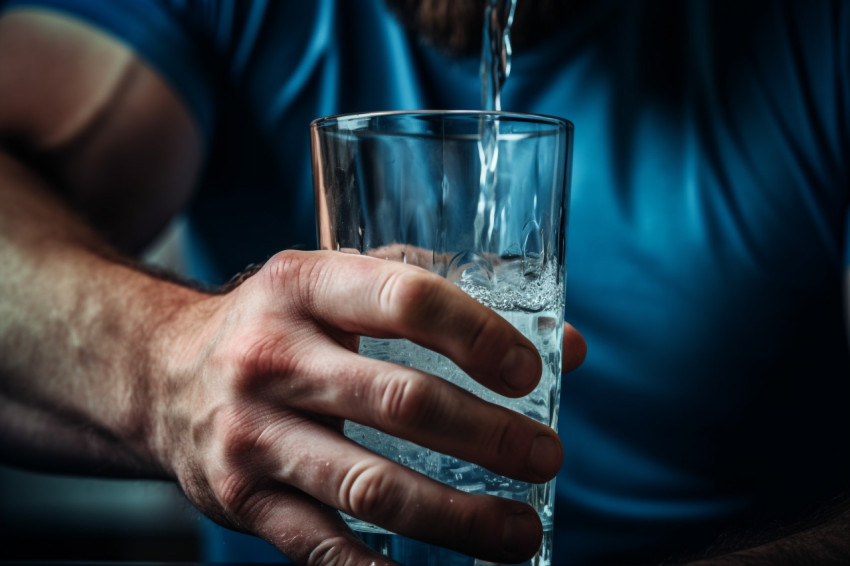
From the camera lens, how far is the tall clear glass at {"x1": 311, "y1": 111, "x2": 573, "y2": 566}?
0.43 metres

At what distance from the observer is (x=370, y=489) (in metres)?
0.43

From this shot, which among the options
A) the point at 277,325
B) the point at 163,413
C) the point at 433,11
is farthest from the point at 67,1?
the point at 277,325

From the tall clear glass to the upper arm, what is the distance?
2.51 ft

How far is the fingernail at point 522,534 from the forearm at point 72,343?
12.8 inches

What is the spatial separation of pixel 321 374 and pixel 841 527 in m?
0.37

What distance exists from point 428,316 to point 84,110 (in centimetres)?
91

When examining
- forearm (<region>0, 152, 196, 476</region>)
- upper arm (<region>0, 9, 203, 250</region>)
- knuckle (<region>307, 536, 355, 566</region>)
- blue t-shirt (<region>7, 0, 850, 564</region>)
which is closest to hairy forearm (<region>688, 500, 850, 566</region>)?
knuckle (<region>307, 536, 355, 566</region>)

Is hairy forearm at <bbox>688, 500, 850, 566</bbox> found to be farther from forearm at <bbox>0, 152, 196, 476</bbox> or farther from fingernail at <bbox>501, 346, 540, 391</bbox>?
forearm at <bbox>0, 152, 196, 476</bbox>

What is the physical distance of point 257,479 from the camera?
492 mm

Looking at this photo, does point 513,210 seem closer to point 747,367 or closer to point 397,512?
point 397,512

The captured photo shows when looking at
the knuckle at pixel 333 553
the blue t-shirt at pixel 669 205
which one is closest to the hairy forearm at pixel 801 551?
the knuckle at pixel 333 553

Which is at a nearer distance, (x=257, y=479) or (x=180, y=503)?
(x=257, y=479)

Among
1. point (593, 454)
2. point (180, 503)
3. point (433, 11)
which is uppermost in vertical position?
point (433, 11)

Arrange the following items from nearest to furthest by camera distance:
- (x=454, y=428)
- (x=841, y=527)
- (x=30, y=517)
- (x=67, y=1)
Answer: (x=454, y=428), (x=841, y=527), (x=67, y=1), (x=30, y=517)
